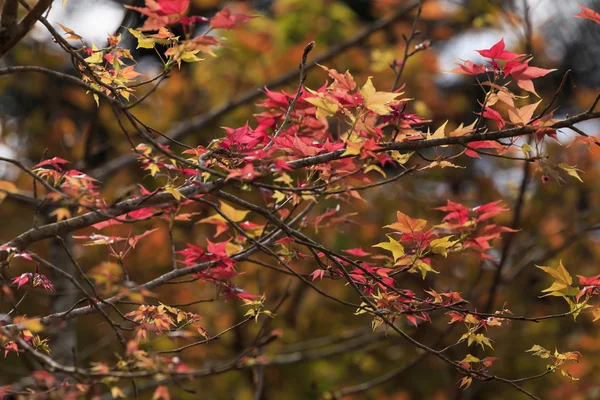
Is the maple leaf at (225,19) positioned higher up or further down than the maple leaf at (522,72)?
higher up

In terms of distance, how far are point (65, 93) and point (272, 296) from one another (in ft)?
12.4

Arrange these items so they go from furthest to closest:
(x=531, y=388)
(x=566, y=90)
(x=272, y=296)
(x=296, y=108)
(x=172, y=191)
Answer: (x=566, y=90), (x=531, y=388), (x=272, y=296), (x=296, y=108), (x=172, y=191)

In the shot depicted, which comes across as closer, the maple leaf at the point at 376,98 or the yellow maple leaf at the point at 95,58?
the maple leaf at the point at 376,98

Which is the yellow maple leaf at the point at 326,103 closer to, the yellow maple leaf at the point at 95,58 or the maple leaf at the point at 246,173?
the maple leaf at the point at 246,173

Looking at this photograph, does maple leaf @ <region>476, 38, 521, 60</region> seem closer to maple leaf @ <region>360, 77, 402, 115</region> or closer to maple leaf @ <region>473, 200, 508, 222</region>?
maple leaf @ <region>360, 77, 402, 115</region>

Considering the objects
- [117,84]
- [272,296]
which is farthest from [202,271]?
[272,296]

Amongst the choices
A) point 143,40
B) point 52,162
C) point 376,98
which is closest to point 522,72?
point 376,98

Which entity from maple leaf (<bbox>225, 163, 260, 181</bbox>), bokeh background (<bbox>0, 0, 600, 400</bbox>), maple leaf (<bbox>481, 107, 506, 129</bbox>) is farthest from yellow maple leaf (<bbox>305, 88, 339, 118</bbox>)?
bokeh background (<bbox>0, 0, 600, 400</bbox>)

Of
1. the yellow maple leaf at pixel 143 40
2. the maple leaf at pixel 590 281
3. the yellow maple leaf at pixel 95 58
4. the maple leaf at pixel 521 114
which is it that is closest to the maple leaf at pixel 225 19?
the yellow maple leaf at pixel 143 40

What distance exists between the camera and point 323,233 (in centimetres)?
537

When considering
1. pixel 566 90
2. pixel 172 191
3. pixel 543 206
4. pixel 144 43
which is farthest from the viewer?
pixel 566 90

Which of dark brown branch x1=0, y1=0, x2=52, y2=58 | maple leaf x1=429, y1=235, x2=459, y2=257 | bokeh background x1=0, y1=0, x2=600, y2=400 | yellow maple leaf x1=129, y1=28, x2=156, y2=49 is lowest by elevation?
bokeh background x1=0, y1=0, x2=600, y2=400

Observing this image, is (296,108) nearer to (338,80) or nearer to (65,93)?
(338,80)

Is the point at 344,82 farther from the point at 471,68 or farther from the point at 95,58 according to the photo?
the point at 95,58
